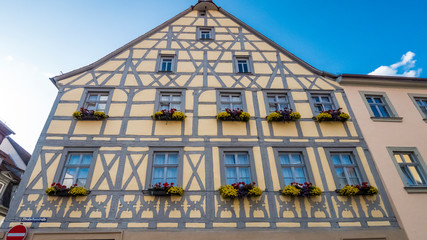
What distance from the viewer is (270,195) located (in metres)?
8.05

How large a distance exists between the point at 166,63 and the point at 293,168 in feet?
24.2

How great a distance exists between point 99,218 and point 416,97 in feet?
44.8

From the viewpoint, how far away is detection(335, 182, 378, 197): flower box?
8.03m

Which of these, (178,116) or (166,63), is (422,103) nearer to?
(178,116)

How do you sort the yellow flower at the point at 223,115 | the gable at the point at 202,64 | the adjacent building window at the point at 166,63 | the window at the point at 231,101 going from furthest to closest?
1. the adjacent building window at the point at 166,63
2. the gable at the point at 202,64
3. the window at the point at 231,101
4. the yellow flower at the point at 223,115

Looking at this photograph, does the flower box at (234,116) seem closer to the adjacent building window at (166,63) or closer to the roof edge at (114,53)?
the adjacent building window at (166,63)

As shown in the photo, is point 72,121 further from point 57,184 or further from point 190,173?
point 190,173

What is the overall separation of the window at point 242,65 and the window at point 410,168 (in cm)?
683

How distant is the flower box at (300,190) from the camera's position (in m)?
7.91

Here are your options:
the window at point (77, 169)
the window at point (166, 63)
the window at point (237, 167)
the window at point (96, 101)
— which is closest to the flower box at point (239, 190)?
the window at point (237, 167)

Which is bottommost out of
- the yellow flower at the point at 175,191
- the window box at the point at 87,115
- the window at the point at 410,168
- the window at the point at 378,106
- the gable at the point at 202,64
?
the yellow flower at the point at 175,191

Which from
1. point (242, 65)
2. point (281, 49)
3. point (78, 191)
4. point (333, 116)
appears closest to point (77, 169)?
point (78, 191)

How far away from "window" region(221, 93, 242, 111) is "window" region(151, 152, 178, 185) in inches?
116

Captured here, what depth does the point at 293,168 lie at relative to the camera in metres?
8.78
